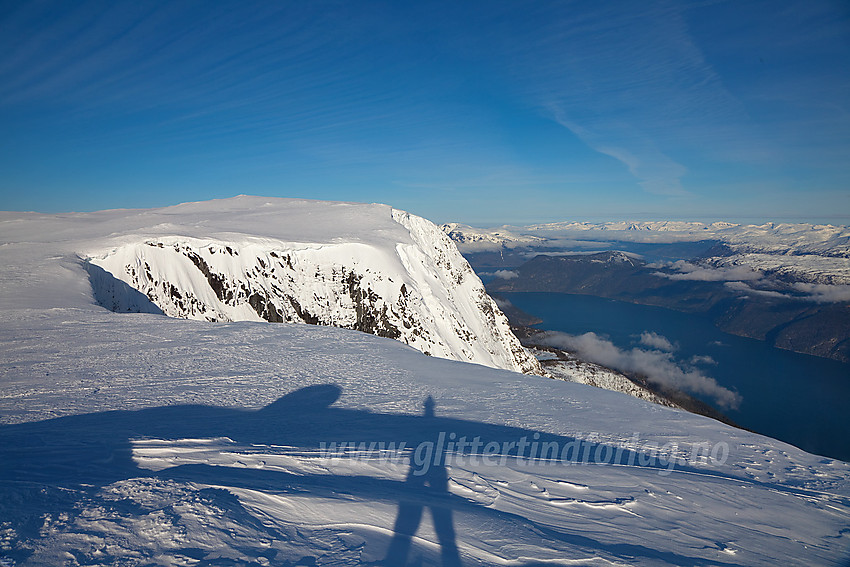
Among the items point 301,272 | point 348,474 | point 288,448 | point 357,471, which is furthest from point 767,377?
point 288,448

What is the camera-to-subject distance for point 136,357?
28.0 feet

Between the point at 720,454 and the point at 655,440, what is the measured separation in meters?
0.90

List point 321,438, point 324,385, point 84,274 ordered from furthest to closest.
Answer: point 84,274, point 324,385, point 321,438

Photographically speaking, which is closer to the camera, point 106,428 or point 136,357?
point 106,428

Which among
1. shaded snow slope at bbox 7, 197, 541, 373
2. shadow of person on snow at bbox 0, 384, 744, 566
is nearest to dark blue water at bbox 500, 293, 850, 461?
shaded snow slope at bbox 7, 197, 541, 373

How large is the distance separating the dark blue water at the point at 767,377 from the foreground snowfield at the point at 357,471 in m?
111

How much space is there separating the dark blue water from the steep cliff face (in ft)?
267

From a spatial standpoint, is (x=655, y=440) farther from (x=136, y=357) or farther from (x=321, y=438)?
(x=136, y=357)

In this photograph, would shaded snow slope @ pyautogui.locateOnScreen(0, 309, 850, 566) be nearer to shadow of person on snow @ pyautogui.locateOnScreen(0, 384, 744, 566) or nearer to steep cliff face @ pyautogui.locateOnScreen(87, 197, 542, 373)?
shadow of person on snow @ pyautogui.locateOnScreen(0, 384, 744, 566)

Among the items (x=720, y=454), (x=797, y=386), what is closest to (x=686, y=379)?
(x=797, y=386)

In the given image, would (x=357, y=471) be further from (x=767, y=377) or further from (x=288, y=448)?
(x=767, y=377)

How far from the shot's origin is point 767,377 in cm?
12381

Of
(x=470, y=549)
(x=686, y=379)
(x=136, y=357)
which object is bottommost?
(x=686, y=379)

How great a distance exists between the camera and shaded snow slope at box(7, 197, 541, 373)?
27.3 meters
